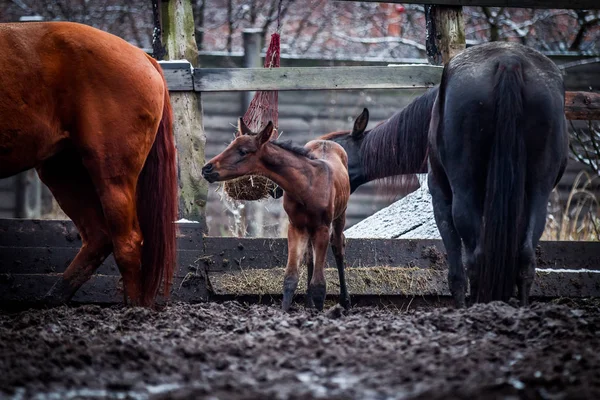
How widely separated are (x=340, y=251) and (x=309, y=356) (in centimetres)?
328

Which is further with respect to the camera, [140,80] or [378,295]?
[378,295]

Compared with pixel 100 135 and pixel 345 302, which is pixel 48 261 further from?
pixel 345 302

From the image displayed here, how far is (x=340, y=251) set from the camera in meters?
6.79

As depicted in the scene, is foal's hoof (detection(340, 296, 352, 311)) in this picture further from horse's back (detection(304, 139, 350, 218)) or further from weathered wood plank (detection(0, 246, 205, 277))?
weathered wood plank (detection(0, 246, 205, 277))

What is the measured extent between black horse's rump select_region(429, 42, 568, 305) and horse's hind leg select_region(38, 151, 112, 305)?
237cm

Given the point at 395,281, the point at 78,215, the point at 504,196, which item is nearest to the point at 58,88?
the point at 78,215

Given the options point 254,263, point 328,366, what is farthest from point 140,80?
point 328,366

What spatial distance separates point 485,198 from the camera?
4969mm

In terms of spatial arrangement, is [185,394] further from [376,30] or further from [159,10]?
[376,30]

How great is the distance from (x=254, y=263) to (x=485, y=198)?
2331mm

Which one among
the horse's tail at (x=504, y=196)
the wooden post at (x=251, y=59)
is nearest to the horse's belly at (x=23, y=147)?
the horse's tail at (x=504, y=196)

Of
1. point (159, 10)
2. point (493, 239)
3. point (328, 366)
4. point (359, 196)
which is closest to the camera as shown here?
point (328, 366)

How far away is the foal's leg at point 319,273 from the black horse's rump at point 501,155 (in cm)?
121

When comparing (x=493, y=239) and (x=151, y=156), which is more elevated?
(x=151, y=156)
